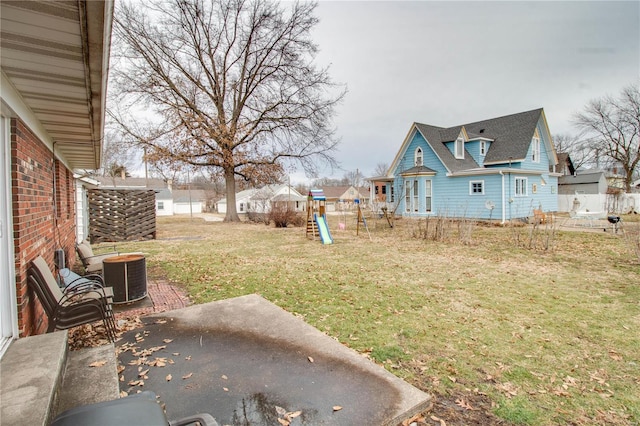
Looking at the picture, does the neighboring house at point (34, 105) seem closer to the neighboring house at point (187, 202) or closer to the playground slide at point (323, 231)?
the playground slide at point (323, 231)

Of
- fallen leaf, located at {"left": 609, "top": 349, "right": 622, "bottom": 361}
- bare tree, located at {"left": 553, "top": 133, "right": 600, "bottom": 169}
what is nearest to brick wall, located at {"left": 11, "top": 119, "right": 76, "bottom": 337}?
fallen leaf, located at {"left": 609, "top": 349, "right": 622, "bottom": 361}

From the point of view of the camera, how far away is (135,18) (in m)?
18.7

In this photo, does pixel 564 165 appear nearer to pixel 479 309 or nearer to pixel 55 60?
pixel 479 309

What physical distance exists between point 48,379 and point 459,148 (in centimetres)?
2304

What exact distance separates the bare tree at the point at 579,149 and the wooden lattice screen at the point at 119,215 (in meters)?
41.5

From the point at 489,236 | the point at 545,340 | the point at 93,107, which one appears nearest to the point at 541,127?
the point at 489,236

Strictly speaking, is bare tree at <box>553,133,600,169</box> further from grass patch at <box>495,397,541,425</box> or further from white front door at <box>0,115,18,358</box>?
white front door at <box>0,115,18,358</box>

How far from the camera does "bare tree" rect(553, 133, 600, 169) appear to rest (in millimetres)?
34797

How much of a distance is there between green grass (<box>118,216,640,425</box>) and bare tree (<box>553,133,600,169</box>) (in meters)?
32.1

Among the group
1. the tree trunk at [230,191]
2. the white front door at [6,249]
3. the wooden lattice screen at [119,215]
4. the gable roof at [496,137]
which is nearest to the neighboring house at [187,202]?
the tree trunk at [230,191]

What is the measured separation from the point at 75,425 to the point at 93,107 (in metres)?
3.56

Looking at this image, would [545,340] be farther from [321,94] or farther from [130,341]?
[321,94]

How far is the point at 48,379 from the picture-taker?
2080 mm

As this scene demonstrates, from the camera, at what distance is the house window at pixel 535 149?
2023cm
